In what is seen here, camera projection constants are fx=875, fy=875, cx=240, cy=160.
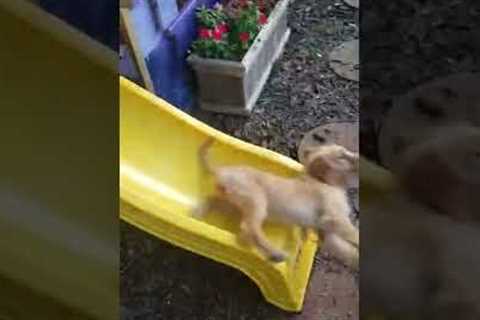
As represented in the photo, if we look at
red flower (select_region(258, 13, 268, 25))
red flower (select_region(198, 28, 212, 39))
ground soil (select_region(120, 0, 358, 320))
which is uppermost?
red flower (select_region(258, 13, 268, 25))

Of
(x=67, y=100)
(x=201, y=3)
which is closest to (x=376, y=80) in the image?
(x=201, y=3)

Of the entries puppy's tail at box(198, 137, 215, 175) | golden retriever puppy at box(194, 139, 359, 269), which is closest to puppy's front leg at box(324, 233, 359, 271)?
golden retriever puppy at box(194, 139, 359, 269)

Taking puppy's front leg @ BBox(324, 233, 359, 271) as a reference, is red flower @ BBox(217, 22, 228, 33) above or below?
above

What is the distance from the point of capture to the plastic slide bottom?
2.74ft

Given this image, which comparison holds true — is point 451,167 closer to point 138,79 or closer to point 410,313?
point 410,313

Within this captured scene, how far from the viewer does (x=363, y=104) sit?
31.2 inches

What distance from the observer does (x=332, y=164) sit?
2.62ft

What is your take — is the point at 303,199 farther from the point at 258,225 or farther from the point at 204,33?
the point at 204,33

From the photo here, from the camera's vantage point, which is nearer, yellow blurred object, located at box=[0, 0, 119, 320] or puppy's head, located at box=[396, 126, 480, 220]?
puppy's head, located at box=[396, 126, 480, 220]

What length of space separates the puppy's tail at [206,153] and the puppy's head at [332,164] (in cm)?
9

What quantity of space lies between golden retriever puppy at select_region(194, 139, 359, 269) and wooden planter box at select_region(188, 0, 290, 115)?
0.22ft

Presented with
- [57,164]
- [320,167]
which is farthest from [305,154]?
[57,164]

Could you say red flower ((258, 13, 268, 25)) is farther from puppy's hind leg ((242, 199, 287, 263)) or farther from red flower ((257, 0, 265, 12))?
puppy's hind leg ((242, 199, 287, 263))

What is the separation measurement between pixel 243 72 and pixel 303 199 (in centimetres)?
14
